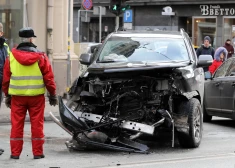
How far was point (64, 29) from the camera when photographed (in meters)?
17.7

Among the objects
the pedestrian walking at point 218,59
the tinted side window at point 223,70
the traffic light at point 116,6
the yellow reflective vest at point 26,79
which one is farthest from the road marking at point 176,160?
the traffic light at point 116,6

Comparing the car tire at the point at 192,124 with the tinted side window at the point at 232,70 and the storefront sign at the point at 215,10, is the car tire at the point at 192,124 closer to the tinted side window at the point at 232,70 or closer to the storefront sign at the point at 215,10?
the tinted side window at the point at 232,70

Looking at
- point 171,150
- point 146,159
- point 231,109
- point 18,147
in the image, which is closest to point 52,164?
point 18,147

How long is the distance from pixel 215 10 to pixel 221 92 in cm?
2071

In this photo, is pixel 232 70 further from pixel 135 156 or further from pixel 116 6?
pixel 116 6

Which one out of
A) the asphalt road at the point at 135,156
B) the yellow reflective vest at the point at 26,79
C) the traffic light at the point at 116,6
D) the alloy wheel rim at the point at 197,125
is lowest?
the asphalt road at the point at 135,156

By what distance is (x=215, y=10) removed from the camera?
32.9 m

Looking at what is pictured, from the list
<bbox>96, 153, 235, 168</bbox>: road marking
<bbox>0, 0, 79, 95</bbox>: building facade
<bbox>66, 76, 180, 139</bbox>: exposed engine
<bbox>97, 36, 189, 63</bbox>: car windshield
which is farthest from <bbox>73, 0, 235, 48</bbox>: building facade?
<bbox>96, 153, 235, 168</bbox>: road marking

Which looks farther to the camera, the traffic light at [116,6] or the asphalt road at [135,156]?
the traffic light at [116,6]

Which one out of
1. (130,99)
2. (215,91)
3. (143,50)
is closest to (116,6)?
(215,91)

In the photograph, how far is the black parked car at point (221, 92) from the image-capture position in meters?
12.5

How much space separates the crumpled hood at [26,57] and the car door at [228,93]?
5315 millimetres

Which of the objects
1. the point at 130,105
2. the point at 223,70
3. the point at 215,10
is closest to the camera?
the point at 130,105

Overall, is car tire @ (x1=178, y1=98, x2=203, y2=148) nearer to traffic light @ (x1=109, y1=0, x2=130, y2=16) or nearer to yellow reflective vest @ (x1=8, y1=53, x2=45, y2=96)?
yellow reflective vest @ (x1=8, y1=53, x2=45, y2=96)
